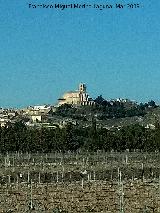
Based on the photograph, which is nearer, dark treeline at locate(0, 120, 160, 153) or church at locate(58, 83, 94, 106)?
dark treeline at locate(0, 120, 160, 153)

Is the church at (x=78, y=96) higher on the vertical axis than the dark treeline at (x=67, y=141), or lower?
higher

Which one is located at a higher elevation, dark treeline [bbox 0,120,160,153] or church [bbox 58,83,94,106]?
church [bbox 58,83,94,106]

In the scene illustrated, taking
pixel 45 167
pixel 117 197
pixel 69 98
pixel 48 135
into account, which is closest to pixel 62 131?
pixel 48 135

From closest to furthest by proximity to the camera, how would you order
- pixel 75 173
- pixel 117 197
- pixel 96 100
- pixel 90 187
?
pixel 117 197
pixel 90 187
pixel 75 173
pixel 96 100

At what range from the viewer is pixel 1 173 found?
103 feet

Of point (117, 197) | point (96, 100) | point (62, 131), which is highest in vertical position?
point (96, 100)

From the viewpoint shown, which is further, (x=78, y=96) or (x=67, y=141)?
(x=78, y=96)

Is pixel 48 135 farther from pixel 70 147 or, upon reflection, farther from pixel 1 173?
pixel 1 173

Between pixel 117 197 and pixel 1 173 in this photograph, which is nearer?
pixel 117 197

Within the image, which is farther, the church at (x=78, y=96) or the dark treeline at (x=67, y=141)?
the church at (x=78, y=96)

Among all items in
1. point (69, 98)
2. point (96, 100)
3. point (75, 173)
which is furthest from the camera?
point (69, 98)

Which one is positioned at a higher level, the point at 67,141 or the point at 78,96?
the point at 78,96

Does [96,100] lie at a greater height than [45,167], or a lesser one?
greater

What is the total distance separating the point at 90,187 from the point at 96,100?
126142mm
